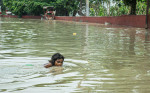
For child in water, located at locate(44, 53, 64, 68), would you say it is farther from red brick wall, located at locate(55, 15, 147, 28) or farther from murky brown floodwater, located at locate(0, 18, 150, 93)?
red brick wall, located at locate(55, 15, 147, 28)

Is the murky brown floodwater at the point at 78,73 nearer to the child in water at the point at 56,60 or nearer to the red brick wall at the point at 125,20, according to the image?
the child in water at the point at 56,60

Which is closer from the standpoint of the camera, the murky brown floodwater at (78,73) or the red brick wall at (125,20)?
the murky brown floodwater at (78,73)

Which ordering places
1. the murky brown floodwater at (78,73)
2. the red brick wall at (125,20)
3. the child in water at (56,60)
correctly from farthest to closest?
the red brick wall at (125,20), the child in water at (56,60), the murky brown floodwater at (78,73)

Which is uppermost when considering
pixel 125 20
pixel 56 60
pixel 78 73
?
pixel 125 20

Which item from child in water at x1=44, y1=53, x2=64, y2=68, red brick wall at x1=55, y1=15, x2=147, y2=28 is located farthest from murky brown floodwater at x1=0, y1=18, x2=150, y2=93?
red brick wall at x1=55, y1=15, x2=147, y2=28

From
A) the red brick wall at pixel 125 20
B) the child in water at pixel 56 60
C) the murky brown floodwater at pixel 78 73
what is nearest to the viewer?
the murky brown floodwater at pixel 78 73

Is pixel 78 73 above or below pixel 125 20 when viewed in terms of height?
below

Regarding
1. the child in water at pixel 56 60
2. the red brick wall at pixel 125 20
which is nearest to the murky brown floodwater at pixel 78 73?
the child in water at pixel 56 60

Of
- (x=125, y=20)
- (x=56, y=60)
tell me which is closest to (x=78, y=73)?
(x=56, y=60)

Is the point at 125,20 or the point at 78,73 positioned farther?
the point at 125,20

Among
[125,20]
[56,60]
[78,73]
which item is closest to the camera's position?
[78,73]

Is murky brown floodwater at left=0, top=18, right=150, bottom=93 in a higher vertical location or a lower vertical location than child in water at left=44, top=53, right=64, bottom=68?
lower

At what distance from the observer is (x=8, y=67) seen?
7484 mm

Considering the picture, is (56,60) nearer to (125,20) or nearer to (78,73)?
(78,73)
